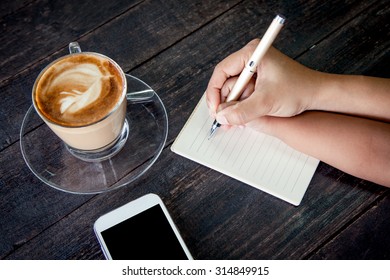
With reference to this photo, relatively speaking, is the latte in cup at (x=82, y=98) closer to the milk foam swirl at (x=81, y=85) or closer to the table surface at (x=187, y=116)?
the milk foam swirl at (x=81, y=85)

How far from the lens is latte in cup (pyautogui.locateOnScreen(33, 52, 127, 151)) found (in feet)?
2.24

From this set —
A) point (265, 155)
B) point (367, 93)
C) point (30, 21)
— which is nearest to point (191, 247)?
point (265, 155)

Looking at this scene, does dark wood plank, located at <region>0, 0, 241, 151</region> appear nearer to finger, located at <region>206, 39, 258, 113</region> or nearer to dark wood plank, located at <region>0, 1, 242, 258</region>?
dark wood plank, located at <region>0, 1, 242, 258</region>

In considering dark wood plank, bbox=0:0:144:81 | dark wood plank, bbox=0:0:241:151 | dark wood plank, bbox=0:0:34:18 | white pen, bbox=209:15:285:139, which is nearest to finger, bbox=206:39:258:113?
white pen, bbox=209:15:285:139

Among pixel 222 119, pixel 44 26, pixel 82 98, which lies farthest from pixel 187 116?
pixel 44 26

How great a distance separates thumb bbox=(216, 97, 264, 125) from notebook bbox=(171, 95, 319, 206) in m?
0.05

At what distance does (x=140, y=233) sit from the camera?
0.69 m

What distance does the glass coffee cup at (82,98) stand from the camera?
68 centimetres

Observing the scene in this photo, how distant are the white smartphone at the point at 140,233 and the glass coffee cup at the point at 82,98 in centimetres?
13

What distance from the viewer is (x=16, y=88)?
Result: 837 mm

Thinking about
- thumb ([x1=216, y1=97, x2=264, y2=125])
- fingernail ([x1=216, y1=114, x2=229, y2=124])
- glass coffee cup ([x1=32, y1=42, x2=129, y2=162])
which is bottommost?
fingernail ([x1=216, y1=114, x2=229, y2=124])

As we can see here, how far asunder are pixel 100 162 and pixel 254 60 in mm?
318

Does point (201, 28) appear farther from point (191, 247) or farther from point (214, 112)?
point (191, 247)
